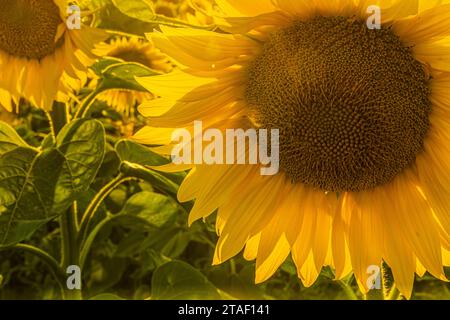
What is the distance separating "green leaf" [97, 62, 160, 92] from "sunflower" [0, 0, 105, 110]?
0.04 m

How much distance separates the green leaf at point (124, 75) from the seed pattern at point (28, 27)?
0.31 ft

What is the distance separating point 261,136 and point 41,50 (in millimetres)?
416

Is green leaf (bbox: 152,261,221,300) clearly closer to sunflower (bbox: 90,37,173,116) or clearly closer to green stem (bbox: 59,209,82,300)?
green stem (bbox: 59,209,82,300)

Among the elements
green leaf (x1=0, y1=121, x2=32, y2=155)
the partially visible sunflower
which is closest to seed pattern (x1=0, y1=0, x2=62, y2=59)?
green leaf (x1=0, y1=121, x2=32, y2=155)

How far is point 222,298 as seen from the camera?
43.3 inches

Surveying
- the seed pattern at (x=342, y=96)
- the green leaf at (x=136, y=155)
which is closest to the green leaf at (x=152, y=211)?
the green leaf at (x=136, y=155)

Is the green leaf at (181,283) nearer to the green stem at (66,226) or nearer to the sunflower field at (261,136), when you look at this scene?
the sunflower field at (261,136)

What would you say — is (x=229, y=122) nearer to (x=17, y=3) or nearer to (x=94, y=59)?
(x=94, y=59)

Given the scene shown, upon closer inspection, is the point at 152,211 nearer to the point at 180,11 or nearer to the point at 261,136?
the point at 261,136

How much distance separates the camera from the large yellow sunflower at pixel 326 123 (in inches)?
32.5

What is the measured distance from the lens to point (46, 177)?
1.03 metres

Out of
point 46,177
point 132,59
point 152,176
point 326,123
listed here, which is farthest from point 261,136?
point 132,59

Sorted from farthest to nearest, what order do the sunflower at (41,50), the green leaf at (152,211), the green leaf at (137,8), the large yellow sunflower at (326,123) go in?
the green leaf at (152,211), the sunflower at (41,50), the green leaf at (137,8), the large yellow sunflower at (326,123)

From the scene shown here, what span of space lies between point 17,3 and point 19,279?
62 cm
